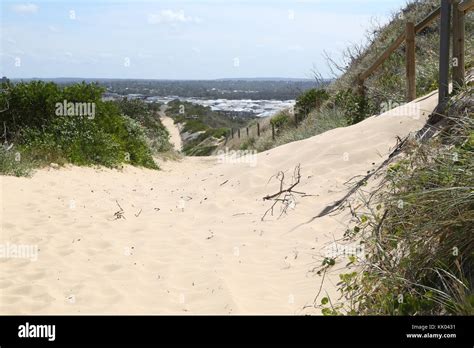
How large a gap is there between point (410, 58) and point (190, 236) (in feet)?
16.8

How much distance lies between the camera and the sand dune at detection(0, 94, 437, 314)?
4.31 m

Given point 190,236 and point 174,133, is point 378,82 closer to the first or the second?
point 190,236

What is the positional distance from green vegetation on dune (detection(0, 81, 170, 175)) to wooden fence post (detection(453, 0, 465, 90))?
26.2 feet

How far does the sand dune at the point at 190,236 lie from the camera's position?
Result: 170 inches

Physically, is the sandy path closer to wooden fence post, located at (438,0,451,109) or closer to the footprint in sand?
wooden fence post, located at (438,0,451,109)

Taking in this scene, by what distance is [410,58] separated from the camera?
884 centimetres

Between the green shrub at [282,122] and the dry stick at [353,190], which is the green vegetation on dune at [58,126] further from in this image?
the green shrub at [282,122]

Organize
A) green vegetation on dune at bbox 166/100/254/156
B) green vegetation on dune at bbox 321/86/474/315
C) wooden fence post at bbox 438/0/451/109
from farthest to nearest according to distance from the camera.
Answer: green vegetation on dune at bbox 166/100/254/156 → wooden fence post at bbox 438/0/451/109 → green vegetation on dune at bbox 321/86/474/315

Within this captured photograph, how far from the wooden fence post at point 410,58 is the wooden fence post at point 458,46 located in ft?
6.83

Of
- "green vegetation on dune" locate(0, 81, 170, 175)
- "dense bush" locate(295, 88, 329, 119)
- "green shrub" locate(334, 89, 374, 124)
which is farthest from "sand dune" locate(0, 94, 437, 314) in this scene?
"dense bush" locate(295, 88, 329, 119)

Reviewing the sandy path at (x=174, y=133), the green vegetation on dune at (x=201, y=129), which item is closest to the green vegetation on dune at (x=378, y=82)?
the green vegetation on dune at (x=201, y=129)
